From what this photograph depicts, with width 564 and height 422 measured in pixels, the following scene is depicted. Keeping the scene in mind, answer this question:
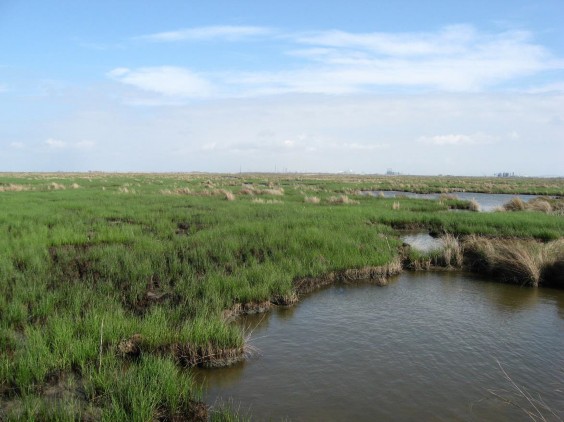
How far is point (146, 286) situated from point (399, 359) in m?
6.10

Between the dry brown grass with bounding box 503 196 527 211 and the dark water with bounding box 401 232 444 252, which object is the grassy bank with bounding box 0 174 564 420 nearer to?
the dark water with bounding box 401 232 444 252

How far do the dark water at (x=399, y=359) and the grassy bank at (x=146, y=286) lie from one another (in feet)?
2.69

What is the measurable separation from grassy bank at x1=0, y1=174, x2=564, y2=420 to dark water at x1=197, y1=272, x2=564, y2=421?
0.82 metres

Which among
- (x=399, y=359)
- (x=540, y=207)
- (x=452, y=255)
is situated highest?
(x=540, y=207)

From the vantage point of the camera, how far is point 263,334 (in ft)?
26.9

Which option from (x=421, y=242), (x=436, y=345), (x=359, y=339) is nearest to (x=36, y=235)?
(x=359, y=339)

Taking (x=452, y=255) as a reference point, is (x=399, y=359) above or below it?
below

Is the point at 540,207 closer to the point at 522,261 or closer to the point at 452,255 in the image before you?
the point at 452,255

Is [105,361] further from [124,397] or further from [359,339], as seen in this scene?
[359,339]

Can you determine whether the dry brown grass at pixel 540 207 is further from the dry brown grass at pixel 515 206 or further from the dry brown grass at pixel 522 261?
the dry brown grass at pixel 522 261

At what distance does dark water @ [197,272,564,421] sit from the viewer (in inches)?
224

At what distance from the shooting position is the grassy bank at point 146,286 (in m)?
5.28

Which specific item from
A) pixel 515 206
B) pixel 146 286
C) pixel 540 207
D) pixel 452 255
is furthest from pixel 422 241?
pixel 540 207

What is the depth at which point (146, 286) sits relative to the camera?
950 cm
